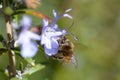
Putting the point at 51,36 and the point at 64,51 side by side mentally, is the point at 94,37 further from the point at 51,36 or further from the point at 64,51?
the point at 51,36

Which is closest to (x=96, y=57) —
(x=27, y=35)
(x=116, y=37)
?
(x=116, y=37)

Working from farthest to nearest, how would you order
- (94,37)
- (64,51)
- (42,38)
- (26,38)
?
1. (94,37)
2. (64,51)
3. (42,38)
4. (26,38)

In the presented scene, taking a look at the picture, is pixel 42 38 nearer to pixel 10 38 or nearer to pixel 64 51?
pixel 10 38

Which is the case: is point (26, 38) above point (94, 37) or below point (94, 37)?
above

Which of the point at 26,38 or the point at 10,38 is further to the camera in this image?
the point at 10,38

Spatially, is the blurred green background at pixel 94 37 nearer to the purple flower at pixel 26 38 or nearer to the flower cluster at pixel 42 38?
the flower cluster at pixel 42 38

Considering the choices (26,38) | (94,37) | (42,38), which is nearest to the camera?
(26,38)

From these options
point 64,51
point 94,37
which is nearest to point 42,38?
point 64,51

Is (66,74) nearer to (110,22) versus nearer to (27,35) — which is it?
(110,22)
